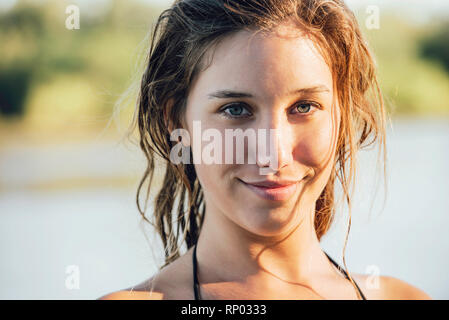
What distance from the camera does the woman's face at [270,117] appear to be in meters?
1.30

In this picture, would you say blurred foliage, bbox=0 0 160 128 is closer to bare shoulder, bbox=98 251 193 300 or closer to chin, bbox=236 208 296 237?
bare shoulder, bbox=98 251 193 300

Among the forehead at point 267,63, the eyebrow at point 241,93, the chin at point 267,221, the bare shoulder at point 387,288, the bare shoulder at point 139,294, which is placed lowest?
the bare shoulder at point 387,288

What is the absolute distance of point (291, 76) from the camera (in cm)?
130

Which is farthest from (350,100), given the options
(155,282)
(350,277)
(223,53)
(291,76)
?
(155,282)

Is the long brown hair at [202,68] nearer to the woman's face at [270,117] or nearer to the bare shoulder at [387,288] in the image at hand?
the woman's face at [270,117]

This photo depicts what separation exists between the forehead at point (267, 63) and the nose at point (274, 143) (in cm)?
6

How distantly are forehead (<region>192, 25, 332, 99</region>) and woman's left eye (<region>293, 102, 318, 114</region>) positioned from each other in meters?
0.05

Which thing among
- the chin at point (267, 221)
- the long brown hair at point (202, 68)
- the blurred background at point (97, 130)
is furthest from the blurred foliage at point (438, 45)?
the chin at point (267, 221)

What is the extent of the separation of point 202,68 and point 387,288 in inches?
32.4

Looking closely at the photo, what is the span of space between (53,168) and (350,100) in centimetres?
573

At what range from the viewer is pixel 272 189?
134 cm

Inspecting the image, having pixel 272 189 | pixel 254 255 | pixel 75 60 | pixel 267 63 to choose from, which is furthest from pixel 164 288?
pixel 75 60

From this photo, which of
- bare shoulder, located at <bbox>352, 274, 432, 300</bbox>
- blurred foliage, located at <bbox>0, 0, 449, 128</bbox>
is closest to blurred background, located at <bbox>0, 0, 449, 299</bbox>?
blurred foliage, located at <bbox>0, 0, 449, 128</bbox>
